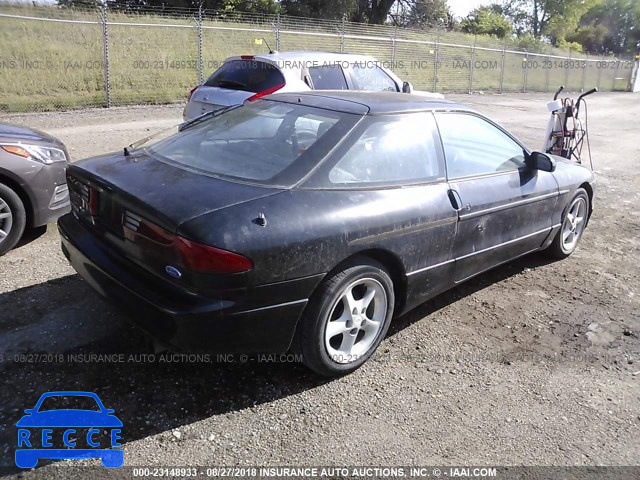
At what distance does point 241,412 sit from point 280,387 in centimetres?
30

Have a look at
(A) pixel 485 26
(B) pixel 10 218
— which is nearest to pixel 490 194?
(B) pixel 10 218

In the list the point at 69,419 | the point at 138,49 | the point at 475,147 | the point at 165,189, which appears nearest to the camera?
the point at 69,419

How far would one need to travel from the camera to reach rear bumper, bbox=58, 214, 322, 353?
8.76 feet

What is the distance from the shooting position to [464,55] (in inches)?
1101

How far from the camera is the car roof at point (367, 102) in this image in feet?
11.9

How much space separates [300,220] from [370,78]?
631 cm

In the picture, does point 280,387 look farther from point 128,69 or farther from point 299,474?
point 128,69

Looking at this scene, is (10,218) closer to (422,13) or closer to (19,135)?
(19,135)

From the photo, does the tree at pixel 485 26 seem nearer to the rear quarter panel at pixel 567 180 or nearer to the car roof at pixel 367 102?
the rear quarter panel at pixel 567 180

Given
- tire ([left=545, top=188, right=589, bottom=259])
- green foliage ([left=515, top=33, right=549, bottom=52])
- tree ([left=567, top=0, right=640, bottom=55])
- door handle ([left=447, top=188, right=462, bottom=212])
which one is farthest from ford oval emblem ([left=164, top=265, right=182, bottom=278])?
tree ([left=567, top=0, right=640, bottom=55])

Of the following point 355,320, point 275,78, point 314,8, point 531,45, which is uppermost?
point 314,8

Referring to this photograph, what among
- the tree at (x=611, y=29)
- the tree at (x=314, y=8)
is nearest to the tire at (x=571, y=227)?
the tree at (x=314, y=8)

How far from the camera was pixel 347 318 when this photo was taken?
321 cm

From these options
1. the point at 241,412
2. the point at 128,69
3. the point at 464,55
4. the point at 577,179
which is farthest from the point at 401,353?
the point at 464,55
